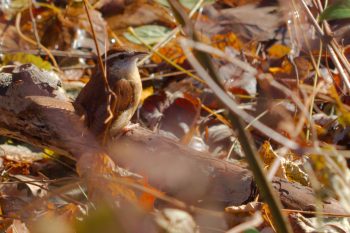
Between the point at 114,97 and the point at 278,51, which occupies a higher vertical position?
the point at 114,97

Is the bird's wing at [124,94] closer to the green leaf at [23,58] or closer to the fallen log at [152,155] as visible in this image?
the fallen log at [152,155]

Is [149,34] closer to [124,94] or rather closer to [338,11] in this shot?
[124,94]

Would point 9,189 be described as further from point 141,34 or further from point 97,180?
point 141,34

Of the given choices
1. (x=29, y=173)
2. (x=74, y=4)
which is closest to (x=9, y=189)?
(x=29, y=173)

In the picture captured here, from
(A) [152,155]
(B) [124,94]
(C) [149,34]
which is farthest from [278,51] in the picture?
(A) [152,155]

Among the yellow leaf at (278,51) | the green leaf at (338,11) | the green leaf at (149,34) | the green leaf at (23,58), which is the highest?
the green leaf at (338,11)

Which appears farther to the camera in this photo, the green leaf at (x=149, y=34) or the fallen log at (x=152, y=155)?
the green leaf at (x=149, y=34)

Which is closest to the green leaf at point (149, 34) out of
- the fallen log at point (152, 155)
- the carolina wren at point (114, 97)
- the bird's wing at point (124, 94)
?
the carolina wren at point (114, 97)
